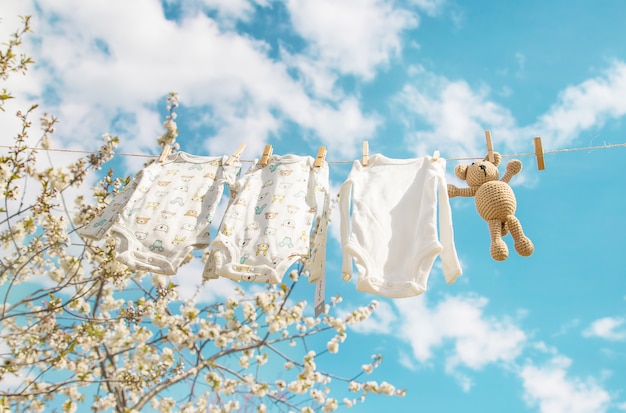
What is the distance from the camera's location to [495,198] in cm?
291

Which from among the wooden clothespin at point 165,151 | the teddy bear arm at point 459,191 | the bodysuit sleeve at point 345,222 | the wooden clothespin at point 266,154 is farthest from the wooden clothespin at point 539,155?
Result: the wooden clothespin at point 165,151

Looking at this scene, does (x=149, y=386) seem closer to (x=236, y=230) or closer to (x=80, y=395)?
(x=80, y=395)

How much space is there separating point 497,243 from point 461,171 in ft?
1.88

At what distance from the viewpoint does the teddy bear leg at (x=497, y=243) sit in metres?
2.76

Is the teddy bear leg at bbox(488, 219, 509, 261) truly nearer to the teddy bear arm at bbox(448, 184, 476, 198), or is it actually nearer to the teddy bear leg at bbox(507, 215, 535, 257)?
the teddy bear leg at bbox(507, 215, 535, 257)

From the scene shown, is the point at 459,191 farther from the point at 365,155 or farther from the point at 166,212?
the point at 166,212

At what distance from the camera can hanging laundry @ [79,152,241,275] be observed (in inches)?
121

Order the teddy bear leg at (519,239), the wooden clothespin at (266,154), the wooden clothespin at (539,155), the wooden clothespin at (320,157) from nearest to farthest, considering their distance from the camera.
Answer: the teddy bear leg at (519,239) → the wooden clothespin at (539,155) → the wooden clothespin at (320,157) → the wooden clothespin at (266,154)

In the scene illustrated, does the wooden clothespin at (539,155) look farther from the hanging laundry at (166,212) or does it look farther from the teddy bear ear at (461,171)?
the hanging laundry at (166,212)

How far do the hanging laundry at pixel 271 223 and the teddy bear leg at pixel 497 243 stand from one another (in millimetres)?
900

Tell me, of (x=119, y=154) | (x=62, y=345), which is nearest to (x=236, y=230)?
(x=119, y=154)

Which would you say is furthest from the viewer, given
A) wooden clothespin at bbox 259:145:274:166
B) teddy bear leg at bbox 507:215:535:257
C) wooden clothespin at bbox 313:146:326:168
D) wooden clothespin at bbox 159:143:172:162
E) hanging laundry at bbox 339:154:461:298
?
wooden clothespin at bbox 159:143:172:162

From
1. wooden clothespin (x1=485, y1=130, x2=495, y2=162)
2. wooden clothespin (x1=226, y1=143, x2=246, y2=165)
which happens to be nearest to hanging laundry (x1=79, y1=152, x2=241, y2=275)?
wooden clothespin (x1=226, y1=143, x2=246, y2=165)

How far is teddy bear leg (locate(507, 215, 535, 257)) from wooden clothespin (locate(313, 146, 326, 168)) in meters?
1.17
